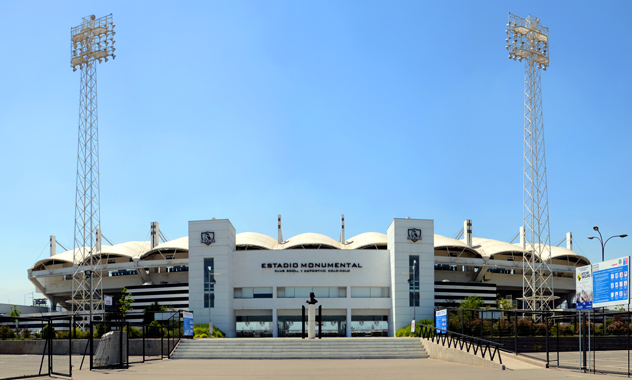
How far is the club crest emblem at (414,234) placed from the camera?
2287 inches

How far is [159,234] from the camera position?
83938 mm

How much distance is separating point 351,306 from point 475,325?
78.8 feet

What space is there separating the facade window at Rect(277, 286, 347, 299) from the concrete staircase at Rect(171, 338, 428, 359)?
69.6 feet

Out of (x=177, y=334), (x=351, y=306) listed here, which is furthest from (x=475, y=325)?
(x=351, y=306)

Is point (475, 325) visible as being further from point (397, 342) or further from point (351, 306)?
point (351, 306)

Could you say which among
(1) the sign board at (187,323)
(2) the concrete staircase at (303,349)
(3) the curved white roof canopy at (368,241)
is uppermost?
(3) the curved white roof canopy at (368,241)

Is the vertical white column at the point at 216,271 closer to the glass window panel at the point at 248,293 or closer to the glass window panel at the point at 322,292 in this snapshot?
the glass window panel at the point at 248,293

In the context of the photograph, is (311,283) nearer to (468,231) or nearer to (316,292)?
(316,292)

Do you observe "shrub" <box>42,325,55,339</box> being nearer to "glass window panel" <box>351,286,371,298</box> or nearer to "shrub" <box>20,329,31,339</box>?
"shrub" <box>20,329,31,339</box>

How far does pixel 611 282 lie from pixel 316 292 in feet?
132

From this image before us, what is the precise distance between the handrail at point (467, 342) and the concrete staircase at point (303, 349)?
155 centimetres

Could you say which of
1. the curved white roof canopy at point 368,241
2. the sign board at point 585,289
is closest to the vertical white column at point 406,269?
the curved white roof canopy at point 368,241

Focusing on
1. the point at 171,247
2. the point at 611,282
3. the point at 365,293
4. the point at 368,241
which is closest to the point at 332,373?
the point at 611,282

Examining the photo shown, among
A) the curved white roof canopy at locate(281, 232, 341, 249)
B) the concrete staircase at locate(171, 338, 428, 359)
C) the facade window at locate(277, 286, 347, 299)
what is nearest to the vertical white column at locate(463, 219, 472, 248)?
the curved white roof canopy at locate(281, 232, 341, 249)
